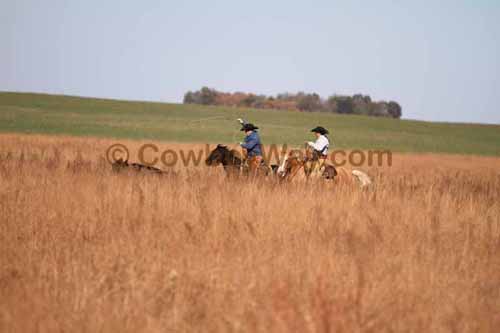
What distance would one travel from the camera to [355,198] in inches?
391

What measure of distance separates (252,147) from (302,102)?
291ft

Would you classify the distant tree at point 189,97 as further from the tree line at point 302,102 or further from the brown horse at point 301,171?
the brown horse at point 301,171

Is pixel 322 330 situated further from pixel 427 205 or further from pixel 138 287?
pixel 427 205

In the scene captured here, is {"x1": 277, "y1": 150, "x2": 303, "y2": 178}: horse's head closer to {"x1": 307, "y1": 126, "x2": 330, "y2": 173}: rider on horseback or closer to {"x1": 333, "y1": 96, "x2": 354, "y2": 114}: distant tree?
{"x1": 307, "y1": 126, "x2": 330, "y2": 173}: rider on horseback

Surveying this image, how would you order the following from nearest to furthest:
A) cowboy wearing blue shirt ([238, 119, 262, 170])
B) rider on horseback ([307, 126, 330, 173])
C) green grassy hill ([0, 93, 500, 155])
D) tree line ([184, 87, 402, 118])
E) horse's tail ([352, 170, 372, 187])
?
1. rider on horseback ([307, 126, 330, 173])
2. horse's tail ([352, 170, 372, 187])
3. cowboy wearing blue shirt ([238, 119, 262, 170])
4. green grassy hill ([0, 93, 500, 155])
5. tree line ([184, 87, 402, 118])

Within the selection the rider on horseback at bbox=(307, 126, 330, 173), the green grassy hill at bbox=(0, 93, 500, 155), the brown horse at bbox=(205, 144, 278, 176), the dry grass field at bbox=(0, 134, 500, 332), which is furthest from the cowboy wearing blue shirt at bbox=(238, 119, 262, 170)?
the green grassy hill at bbox=(0, 93, 500, 155)

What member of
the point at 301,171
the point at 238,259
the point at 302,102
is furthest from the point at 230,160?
the point at 302,102

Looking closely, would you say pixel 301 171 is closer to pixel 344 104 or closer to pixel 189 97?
pixel 344 104

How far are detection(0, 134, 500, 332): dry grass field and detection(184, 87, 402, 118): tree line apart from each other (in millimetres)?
90866

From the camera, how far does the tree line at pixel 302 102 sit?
102m

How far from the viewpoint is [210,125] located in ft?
216

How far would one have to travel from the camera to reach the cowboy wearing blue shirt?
1456 centimetres

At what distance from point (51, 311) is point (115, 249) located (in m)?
1.74

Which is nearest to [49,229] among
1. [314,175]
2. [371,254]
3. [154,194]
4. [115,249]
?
[115,249]
